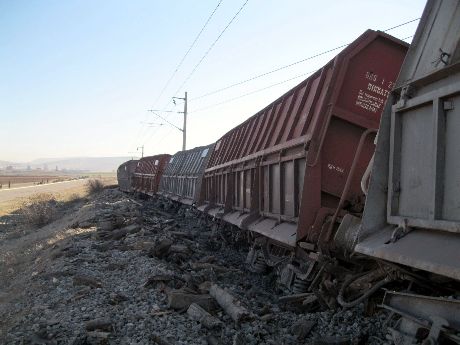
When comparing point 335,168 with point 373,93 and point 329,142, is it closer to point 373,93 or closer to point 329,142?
point 329,142

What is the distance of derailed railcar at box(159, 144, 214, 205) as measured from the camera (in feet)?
56.0

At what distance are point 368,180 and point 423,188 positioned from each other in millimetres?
1143

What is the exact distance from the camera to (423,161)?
3.72 meters

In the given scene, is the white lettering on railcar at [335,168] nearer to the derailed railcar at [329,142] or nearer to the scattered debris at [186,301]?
the derailed railcar at [329,142]

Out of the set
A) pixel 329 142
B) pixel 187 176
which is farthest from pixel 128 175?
pixel 329 142

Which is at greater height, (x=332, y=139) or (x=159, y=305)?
(x=332, y=139)

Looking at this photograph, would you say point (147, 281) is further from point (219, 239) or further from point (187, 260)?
point (219, 239)

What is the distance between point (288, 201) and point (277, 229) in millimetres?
511

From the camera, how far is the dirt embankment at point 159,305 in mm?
5348

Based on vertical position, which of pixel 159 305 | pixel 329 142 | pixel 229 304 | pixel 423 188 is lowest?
pixel 159 305

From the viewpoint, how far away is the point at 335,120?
6.77 meters

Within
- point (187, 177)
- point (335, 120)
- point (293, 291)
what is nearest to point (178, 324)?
point (293, 291)

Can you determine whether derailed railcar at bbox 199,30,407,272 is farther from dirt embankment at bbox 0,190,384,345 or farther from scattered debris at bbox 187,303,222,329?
scattered debris at bbox 187,303,222,329

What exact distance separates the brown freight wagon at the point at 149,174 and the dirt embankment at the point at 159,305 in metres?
18.5
